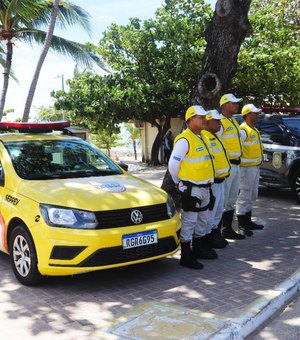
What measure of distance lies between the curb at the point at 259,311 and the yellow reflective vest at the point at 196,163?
1.44 meters

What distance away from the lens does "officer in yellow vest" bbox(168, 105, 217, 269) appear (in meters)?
5.31

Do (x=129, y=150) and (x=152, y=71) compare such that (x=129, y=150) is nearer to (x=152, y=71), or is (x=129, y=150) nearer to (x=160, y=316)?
(x=152, y=71)

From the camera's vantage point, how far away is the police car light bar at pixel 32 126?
20.6 feet

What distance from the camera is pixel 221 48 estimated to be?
7.30 meters

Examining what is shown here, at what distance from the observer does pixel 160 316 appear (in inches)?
160

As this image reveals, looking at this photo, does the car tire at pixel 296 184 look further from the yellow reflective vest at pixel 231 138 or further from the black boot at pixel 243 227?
the yellow reflective vest at pixel 231 138

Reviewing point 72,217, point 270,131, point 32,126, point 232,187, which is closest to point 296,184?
point 270,131

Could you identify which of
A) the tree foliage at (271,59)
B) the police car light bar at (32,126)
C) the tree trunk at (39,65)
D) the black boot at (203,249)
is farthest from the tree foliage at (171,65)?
the black boot at (203,249)

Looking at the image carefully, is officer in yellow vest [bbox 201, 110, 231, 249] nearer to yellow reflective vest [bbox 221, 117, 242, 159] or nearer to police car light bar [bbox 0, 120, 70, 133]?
yellow reflective vest [bbox 221, 117, 242, 159]

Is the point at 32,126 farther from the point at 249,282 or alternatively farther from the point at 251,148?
the point at 249,282

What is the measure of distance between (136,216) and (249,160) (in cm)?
275

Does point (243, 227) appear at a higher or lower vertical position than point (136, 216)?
lower

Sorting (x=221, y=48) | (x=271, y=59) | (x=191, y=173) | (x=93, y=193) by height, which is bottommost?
(x=93, y=193)

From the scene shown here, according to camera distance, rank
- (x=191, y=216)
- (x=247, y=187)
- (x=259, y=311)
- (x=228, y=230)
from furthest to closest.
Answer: (x=247, y=187)
(x=228, y=230)
(x=191, y=216)
(x=259, y=311)
